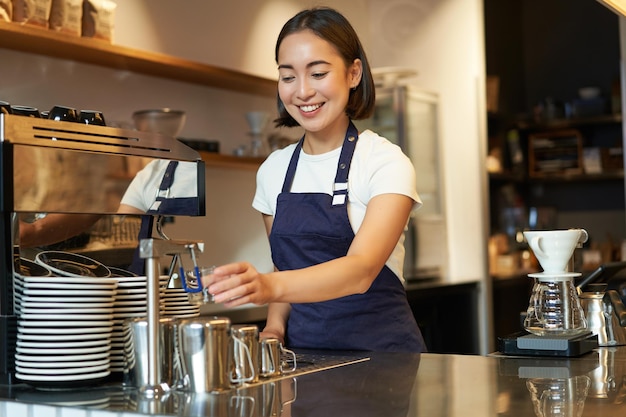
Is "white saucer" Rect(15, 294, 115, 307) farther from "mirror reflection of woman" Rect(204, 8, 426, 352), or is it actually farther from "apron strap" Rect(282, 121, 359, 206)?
"apron strap" Rect(282, 121, 359, 206)

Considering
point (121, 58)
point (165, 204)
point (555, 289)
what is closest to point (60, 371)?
point (165, 204)

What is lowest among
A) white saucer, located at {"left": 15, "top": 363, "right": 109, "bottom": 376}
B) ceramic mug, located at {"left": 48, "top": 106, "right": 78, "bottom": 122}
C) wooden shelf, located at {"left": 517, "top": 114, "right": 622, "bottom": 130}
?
white saucer, located at {"left": 15, "top": 363, "right": 109, "bottom": 376}

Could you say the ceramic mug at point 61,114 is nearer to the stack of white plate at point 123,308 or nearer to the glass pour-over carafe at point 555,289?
the stack of white plate at point 123,308

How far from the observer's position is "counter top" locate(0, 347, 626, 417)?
1.43 metres

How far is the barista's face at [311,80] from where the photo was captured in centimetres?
224

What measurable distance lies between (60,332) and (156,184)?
1.57ft

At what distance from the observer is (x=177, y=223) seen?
4.06 metres

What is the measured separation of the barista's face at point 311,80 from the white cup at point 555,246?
0.59m

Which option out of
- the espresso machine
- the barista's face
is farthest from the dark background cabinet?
the espresso machine

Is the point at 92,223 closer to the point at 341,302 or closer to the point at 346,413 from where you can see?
the point at 341,302

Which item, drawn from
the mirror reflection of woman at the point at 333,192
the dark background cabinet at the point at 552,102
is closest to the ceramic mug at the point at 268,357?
the mirror reflection of woman at the point at 333,192

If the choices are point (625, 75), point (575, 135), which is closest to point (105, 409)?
point (625, 75)

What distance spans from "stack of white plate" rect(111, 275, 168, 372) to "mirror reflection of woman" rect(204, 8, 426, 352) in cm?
46

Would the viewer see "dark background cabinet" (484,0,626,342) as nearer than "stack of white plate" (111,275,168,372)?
No
